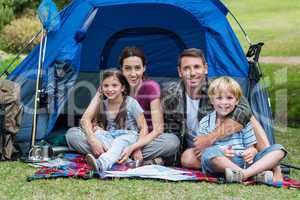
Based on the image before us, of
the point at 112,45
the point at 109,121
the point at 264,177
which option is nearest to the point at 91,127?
the point at 109,121

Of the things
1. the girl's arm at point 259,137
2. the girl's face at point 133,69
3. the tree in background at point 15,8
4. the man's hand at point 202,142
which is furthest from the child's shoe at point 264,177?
the tree in background at point 15,8

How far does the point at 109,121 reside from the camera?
449 cm

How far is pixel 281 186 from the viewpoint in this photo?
3.76 meters

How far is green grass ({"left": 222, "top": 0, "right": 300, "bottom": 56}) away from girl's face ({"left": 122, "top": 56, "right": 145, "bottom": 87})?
10.2m

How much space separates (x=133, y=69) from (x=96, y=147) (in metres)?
0.66

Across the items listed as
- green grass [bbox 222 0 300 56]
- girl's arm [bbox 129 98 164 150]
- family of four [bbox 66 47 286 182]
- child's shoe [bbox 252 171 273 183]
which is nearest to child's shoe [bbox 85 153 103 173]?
family of four [bbox 66 47 286 182]

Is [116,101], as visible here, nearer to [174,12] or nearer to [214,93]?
[214,93]

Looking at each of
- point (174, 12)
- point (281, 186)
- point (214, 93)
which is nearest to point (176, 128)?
point (214, 93)

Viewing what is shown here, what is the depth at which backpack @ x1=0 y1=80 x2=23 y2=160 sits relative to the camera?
4.39 metres

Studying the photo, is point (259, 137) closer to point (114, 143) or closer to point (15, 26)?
point (114, 143)

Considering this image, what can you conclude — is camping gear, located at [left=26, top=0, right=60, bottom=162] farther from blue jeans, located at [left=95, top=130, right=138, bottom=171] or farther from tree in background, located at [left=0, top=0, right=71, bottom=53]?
tree in background, located at [left=0, top=0, right=71, bottom=53]

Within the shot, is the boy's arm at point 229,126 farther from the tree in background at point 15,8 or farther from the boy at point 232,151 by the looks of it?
the tree in background at point 15,8

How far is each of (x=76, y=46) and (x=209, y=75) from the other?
1111mm

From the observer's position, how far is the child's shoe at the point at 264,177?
3.80 m
